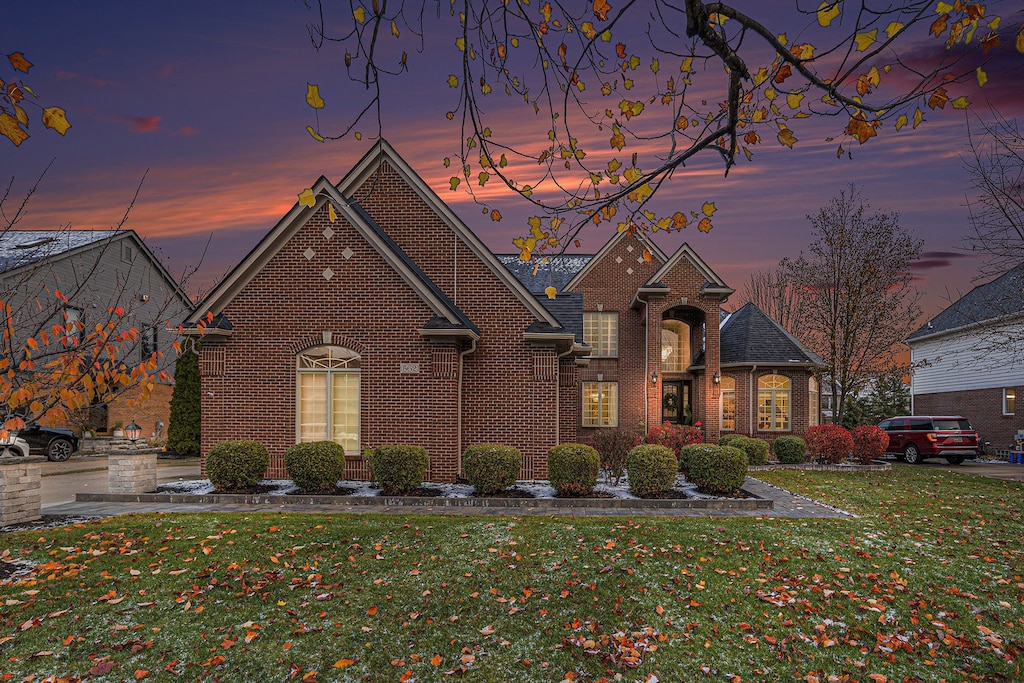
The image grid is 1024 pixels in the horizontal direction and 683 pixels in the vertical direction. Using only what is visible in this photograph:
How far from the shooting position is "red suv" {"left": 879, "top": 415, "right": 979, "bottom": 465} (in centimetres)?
2331

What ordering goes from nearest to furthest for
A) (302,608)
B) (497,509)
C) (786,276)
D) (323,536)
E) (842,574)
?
(302,608) < (842,574) < (323,536) < (497,509) < (786,276)

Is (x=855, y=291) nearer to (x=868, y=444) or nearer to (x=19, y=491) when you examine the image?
(x=868, y=444)

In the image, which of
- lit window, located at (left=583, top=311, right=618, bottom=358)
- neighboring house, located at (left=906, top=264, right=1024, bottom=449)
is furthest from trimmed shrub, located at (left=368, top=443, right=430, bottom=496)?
neighboring house, located at (left=906, top=264, right=1024, bottom=449)

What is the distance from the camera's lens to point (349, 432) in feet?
45.3

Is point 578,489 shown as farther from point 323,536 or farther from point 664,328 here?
point 664,328

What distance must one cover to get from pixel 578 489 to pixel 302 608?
676cm

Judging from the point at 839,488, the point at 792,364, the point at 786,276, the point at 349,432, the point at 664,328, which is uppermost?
the point at 786,276

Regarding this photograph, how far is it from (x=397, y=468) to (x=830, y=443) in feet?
54.8

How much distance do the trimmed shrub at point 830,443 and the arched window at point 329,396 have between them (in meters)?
17.1

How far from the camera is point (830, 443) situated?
2069cm

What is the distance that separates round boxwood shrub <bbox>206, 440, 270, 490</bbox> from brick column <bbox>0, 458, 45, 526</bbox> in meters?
2.91

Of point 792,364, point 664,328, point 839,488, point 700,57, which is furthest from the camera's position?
point 664,328

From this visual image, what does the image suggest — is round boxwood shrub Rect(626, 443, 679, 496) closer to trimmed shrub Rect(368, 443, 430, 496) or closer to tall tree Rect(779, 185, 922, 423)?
trimmed shrub Rect(368, 443, 430, 496)

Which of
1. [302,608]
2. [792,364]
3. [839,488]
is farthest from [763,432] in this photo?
[302,608]
